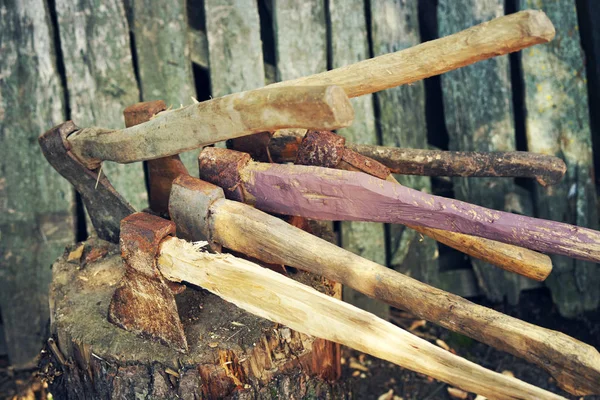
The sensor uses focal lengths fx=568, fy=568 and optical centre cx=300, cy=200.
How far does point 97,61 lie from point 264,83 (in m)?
0.97

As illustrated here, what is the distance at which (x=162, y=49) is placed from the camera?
3.32 m

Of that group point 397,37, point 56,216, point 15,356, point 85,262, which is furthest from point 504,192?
point 15,356

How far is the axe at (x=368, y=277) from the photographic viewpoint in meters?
1.59

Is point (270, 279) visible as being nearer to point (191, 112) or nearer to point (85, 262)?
point (191, 112)

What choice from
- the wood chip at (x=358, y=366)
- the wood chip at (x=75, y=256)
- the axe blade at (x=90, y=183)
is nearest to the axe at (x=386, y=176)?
the axe blade at (x=90, y=183)

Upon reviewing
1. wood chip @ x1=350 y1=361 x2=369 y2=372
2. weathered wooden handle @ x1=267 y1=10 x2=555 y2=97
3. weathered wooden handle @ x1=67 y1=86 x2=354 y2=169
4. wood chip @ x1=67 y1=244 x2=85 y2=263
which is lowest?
wood chip @ x1=350 y1=361 x2=369 y2=372

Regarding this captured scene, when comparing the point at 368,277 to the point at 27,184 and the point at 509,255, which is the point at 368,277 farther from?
the point at 27,184

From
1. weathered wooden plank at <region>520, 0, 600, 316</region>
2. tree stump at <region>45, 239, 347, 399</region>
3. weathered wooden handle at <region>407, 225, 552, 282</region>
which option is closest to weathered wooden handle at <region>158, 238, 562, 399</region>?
tree stump at <region>45, 239, 347, 399</region>

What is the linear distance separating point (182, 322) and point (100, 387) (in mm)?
384

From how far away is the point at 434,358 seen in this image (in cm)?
166

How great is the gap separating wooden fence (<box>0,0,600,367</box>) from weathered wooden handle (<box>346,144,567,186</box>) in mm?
1113

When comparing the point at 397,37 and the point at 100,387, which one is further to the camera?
the point at 397,37

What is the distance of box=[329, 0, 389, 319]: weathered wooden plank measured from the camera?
335cm

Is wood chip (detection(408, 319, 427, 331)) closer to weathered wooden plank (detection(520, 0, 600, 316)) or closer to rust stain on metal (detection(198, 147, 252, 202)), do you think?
weathered wooden plank (detection(520, 0, 600, 316))
